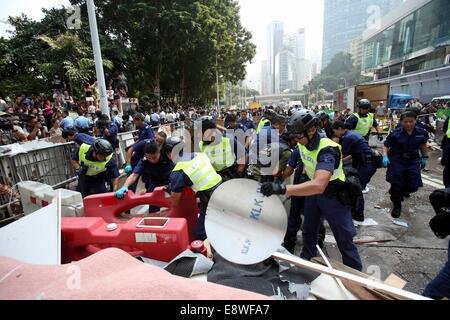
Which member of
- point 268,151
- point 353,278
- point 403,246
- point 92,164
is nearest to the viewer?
point 353,278

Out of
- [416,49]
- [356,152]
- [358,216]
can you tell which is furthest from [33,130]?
[416,49]

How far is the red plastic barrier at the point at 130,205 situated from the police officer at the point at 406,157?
3220 millimetres

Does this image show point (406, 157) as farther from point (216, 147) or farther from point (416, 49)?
point (416, 49)

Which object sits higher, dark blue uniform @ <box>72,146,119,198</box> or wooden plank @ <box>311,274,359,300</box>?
dark blue uniform @ <box>72,146,119,198</box>

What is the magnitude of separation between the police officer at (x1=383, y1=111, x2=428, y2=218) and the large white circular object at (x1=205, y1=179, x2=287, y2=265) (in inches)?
134

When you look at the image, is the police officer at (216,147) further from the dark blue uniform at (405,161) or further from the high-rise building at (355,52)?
the high-rise building at (355,52)

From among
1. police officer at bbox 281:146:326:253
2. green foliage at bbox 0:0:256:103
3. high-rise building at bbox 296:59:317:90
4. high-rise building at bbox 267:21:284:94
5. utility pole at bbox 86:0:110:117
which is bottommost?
police officer at bbox 281:146:326:253

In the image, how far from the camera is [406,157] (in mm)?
4191

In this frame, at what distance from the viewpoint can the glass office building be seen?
35.5m

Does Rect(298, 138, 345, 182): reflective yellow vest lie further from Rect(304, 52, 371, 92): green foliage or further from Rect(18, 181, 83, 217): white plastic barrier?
Rect(304, 52, 371, 92): green foliage

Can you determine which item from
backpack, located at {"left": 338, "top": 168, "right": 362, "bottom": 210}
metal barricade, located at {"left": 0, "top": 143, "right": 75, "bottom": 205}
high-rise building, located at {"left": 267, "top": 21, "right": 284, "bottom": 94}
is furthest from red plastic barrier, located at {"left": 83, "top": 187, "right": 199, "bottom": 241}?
high-rise building, located at {"left": 267, "top": 21, "right": 284, "bottom": 94}

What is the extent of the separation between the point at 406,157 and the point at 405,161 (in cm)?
7

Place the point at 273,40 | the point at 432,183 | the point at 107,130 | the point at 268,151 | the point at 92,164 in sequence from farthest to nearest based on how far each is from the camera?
the point at 273,40 → the point at 107,130 → the point at 432,183 → the point at 268,151 → the point at 92,164
